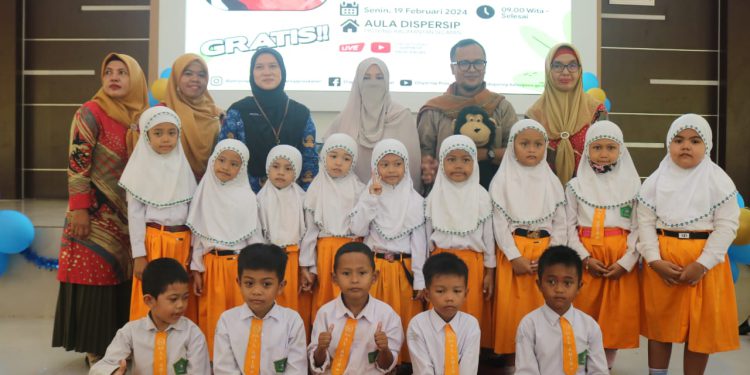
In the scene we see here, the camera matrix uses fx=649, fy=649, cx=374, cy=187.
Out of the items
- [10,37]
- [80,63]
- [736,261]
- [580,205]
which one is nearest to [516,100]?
[736,261]

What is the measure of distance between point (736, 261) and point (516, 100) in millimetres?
2269

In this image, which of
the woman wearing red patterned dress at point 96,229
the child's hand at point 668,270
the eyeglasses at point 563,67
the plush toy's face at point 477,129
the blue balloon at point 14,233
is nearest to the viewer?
the child's hand at point 668,270

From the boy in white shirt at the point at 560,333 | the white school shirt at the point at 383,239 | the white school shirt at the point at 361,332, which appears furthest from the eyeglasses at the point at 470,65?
the white school shirt at the point at 361,332

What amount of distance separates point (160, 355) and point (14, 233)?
1.87m

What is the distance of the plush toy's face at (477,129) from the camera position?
10.6ft

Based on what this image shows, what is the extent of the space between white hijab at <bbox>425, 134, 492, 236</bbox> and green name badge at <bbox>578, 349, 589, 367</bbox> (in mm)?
680

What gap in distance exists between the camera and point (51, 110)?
6.75 metres

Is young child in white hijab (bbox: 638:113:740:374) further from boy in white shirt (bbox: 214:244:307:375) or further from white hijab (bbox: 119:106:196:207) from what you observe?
white hijab (bbox: 119:106:196:207)

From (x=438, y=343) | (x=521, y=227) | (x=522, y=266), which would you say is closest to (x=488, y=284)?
(x=522, y=266)

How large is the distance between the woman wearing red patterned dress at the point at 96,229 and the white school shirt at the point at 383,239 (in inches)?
46.6

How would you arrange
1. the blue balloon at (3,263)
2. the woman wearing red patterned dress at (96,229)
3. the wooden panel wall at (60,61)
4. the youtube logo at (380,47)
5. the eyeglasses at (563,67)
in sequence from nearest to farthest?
the woman wearing red patterned dress at (96,229), the eyeglasses at (563,67), the blue balloon at (3,263), the youtube logo at (380,47), the wooden panel wall at (60,61)

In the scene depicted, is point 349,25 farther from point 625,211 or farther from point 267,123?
point 625,211

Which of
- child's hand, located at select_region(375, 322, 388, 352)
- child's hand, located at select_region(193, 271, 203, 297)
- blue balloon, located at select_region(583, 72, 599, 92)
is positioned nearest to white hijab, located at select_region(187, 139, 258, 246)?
child's hand, located at select_region(193, 271, 203, 297)

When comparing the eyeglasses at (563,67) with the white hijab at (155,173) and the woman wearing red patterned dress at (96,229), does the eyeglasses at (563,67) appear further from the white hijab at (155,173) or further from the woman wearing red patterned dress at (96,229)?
the woman wearing red patterned dress at (96,229)
